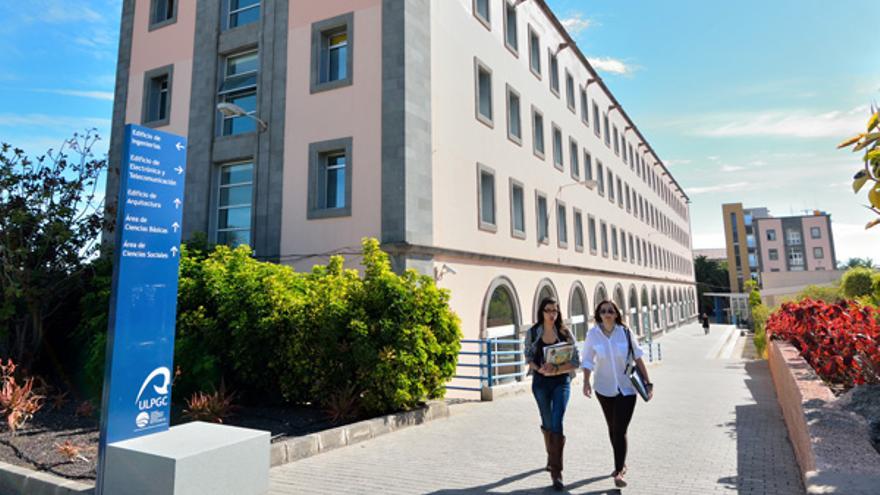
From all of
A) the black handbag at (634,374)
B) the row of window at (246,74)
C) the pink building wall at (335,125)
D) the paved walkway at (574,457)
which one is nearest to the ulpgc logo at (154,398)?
the paved walkway at (574,457)

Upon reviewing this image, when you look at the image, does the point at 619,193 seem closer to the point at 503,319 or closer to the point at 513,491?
the point at 503,319

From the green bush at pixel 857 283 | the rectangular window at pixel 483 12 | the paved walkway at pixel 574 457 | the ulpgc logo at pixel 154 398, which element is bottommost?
the paved walkway at pixel 574 457

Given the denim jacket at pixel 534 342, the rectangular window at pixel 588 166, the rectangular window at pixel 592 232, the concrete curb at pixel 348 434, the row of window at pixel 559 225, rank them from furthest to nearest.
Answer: the rectangular window at pixel 588 166 → the rectangular window at pixel 592 232 → the row of window at pixel 559 225 → the concrete curb at pixel 348 434 → the denim jacket at pixel 534 342

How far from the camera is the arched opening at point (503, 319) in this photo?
1584 cm

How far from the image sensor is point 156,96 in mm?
17562

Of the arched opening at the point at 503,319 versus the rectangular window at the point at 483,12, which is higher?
the rectangular window at the point at 483,12

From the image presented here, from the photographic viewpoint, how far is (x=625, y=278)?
108 feet

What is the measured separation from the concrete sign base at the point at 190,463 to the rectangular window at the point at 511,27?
1773 centimetres

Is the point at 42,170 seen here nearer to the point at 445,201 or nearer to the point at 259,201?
the point at 259,201

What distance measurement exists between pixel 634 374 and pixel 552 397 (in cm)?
85

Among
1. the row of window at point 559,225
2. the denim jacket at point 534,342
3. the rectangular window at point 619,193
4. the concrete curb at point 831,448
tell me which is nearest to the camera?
the concrete curb at point 831,448

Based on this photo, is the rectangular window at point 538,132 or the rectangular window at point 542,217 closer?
the rectangular window at point 542,217

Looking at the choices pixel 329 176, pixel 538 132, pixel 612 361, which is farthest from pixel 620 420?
pixel 538 132

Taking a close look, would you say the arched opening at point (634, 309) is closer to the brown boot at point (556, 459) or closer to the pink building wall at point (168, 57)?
the pink building wall at point (168, 57)
